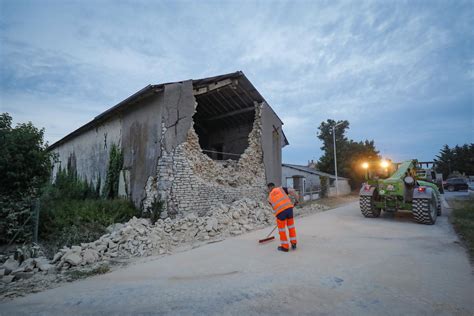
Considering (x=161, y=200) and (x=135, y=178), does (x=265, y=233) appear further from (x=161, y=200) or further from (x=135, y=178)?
(x=135, y=178)

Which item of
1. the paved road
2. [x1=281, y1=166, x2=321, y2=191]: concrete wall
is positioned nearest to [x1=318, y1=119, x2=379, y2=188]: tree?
[x1=281, y1=166, x2=321, y2=191]: concrete wall

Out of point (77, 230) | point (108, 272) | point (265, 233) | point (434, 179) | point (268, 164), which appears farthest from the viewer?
point (268, 164)

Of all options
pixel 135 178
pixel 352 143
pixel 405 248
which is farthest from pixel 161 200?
pixel 352 143

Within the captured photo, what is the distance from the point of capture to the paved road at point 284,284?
2.90 meters

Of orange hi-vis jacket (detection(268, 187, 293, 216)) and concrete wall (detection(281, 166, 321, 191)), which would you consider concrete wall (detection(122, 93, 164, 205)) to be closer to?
orange hi-vis jacket (detection(268, 187, 293, 216))

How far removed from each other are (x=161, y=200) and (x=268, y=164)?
6462 mm

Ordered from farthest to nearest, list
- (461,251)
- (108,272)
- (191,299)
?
(461,251) < (108,272) < (191,299)

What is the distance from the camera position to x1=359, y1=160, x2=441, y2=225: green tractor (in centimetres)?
801

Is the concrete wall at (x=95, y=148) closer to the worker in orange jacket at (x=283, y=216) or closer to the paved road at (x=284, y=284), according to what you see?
the paved road at (x=284, y=284)

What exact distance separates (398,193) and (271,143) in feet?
21.5

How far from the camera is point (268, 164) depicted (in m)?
13.2

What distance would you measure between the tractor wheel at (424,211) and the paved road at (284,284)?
2371 millimetres

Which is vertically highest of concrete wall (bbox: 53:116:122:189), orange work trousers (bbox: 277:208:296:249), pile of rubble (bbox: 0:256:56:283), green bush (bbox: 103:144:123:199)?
concrete wall (bbox: 53:116:122:189)

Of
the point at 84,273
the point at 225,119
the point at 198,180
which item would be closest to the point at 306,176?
the point at 225,119
